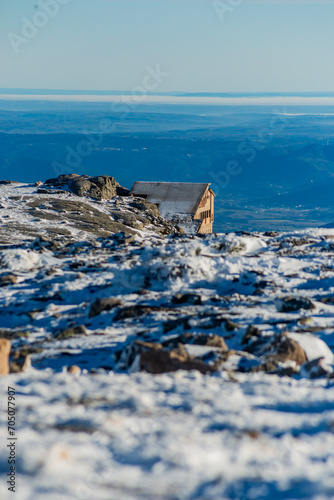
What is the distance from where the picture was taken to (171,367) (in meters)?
9.32

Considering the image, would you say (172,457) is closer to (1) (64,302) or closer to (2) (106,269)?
(1) (64,302)

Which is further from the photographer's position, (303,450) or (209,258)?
(209,258)

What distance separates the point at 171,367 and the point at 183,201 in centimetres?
4272

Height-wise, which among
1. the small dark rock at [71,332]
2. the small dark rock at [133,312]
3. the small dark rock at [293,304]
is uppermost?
the small dark rock at [293,304]

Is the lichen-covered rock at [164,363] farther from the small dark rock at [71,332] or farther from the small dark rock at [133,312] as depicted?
the small dark rock at [133,312]

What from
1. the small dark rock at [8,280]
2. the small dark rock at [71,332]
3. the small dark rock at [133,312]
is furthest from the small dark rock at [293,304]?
the small dark rock at [8,280]

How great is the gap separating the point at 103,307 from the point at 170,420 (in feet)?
23.9

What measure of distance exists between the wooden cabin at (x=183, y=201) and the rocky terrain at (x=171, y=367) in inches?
1044

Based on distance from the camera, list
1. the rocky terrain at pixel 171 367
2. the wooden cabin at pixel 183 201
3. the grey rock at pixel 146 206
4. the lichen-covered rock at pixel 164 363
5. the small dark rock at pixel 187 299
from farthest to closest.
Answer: the wooden cabin at pixel 183 201 → the grey rock at pixel 146 206 → the small dark rock at pixel 187 299 → the lichen-covered rock at pixel 164 363 → the rocky terrain at pixel 171 367

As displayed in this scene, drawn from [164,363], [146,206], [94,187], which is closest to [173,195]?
[146,206]

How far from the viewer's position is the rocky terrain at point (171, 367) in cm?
573

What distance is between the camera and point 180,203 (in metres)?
51.4

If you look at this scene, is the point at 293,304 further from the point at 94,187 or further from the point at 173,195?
the point at 173,195

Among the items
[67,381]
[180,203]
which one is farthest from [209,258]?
[180,203]
